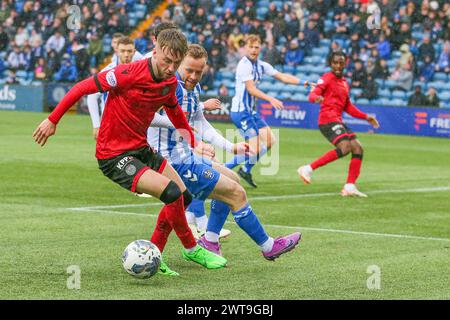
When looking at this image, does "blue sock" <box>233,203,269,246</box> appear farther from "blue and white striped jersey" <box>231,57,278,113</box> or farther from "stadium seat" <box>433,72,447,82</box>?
"stadium seat" <box>433,72,447,82</box>

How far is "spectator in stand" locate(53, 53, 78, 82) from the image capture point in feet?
119

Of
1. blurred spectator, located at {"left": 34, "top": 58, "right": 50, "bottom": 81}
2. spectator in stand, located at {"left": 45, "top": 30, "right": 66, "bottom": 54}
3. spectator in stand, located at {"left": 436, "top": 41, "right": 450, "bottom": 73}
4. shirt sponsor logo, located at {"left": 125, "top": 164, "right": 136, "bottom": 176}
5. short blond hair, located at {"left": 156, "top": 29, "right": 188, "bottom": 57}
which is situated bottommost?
blurred spectator, located at {"left": 34, "top": 58, "right": 50, "bottom": 81}

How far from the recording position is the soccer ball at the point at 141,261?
787 cm

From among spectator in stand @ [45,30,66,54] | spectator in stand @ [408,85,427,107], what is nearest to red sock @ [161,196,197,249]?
spectator in stand @ [408,85,427,107]

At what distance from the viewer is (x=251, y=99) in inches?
656

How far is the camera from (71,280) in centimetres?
779

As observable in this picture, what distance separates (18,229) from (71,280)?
116 inches

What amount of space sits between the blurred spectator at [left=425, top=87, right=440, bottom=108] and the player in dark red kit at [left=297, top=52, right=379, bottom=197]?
12.9 metres

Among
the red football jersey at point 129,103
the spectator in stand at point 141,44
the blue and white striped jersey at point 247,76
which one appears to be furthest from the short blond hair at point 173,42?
the spectator in stand at point 141,44

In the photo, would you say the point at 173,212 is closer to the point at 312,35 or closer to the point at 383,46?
the point at 383,46

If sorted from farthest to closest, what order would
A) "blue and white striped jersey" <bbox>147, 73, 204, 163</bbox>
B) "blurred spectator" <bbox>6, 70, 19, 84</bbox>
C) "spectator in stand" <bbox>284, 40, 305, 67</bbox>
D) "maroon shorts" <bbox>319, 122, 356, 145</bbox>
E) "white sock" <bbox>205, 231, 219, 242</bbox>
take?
"blurred spectator" <bbox>6, 70, 19, 84</bbox>
"spectator in stand" <bbox>284, 40, 305, 67</bbox>
"maroon shorts" <bbox>319, 122, 356, 145</bbox>
"white sock" <bbox>205, 231, 219, 242</bbox>
"blue and white striped jersey" <bbox>147, 73, 204, 163</bbox>

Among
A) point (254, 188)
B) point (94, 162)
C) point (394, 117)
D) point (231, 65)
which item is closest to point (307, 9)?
point (231, 65)

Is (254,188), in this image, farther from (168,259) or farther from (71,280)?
(71,280)

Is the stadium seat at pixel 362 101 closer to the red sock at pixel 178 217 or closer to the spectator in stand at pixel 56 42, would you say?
the spectator in stand at pixel 56 42
